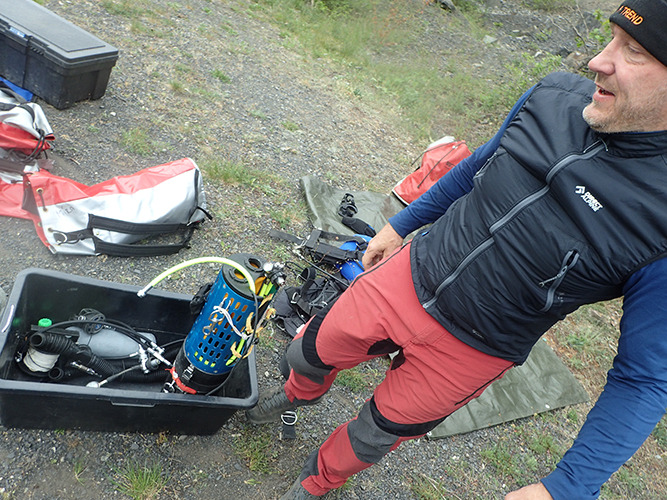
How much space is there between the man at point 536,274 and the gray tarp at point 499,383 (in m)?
1.23

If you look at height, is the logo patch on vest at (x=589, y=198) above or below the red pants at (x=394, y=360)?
above

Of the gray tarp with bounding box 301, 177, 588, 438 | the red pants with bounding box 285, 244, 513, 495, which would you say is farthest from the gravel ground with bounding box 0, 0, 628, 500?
the red pants with bounding box 285, 244, 513, 495

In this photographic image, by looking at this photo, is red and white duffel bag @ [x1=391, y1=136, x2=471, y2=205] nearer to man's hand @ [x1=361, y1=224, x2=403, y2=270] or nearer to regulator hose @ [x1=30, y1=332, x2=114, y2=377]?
man's hand @ [x1=361, y1=224, x2=403, y2=270]

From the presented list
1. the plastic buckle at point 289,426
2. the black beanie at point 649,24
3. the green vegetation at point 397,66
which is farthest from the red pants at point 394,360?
the green vegetation at point 397,66

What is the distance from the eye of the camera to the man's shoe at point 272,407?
2426 millimetres

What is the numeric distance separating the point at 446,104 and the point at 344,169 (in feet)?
11.5

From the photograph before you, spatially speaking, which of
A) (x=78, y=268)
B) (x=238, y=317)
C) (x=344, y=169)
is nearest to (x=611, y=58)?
(x=238, y=317)

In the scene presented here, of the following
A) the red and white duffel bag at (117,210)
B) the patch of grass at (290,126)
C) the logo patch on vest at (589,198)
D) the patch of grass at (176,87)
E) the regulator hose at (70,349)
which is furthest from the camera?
the patch of grass at (290,126)

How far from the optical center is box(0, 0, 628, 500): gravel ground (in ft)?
7.38

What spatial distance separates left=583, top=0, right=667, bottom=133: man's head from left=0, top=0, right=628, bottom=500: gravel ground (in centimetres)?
213

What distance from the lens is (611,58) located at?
150 cm

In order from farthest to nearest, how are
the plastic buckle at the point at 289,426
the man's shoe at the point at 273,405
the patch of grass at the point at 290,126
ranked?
the patch of grass at the point at 290,126, the plastic buckle at the point at 289,426, the man's shoe at the point at 273,405

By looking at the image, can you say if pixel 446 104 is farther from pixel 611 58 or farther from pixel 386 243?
pixel 611 58

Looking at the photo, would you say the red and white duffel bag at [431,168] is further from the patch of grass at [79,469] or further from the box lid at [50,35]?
the patch of grass at [79,469]
